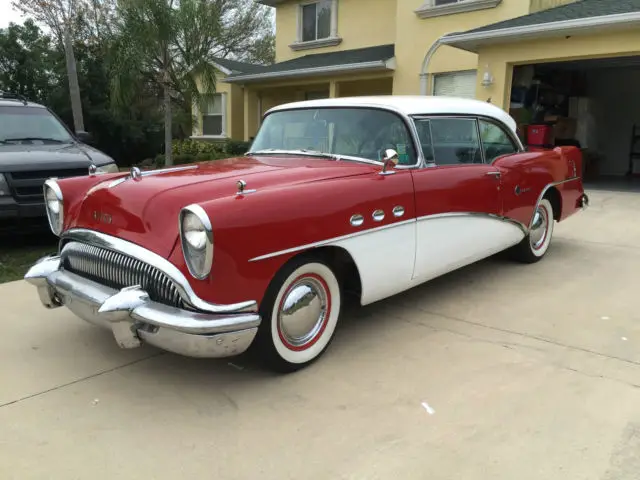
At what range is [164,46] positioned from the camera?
481 inches

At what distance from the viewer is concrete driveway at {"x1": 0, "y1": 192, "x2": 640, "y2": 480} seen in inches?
88.4

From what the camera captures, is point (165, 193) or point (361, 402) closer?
point (361, 402)

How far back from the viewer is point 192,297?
249 centimetres

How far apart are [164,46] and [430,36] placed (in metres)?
6.25

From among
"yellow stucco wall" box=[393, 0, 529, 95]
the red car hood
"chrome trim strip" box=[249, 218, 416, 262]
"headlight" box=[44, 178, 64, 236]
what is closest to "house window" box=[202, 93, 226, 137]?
"yellow stucco wall" box=[393, 0, 529, 95]

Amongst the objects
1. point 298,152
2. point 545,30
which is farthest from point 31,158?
point 545,30

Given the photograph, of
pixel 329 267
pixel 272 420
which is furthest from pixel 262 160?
pixel 272 420

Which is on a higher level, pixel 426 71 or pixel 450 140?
pixel 426 71

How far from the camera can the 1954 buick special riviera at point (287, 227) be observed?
254 cm

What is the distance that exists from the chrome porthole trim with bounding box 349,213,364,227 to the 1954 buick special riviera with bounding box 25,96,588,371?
0.01 meters

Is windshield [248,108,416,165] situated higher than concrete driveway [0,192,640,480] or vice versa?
windshield [248,108,416,165]

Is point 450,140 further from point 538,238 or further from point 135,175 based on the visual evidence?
point 135,175

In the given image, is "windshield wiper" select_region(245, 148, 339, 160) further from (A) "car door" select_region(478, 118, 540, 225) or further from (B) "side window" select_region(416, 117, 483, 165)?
(A) "car door" select_region(478, 118, 540, 225)

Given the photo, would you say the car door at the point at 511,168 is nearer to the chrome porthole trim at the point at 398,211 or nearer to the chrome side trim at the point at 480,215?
Answer: the chrome side trim at the point at 480,215
